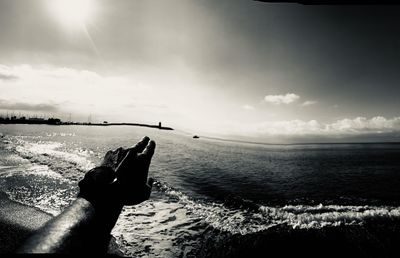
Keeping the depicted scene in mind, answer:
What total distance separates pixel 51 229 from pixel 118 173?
245 centimetres

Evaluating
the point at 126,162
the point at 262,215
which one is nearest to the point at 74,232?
the point at 126,162

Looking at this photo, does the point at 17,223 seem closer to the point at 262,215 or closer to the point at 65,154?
the point at 262,215

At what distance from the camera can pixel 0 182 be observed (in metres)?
15.1

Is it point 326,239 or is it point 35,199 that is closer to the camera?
point 326,239

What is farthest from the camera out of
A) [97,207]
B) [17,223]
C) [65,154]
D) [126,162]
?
[65,154]

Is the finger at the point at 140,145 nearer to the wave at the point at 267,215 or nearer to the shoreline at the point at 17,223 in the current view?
the shoreline at the point at 17,223

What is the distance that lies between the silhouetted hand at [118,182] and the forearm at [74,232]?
269 millimetres

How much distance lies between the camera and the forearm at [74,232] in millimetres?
2896

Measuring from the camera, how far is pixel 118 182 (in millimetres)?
5508

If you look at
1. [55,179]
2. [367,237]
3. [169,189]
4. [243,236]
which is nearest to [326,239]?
[367,237]

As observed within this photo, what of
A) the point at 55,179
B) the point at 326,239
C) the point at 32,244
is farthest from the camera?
the point at 55,179

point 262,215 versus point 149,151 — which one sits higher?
point 149,151

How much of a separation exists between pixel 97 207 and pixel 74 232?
1.20 m

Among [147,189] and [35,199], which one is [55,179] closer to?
[35,199]
